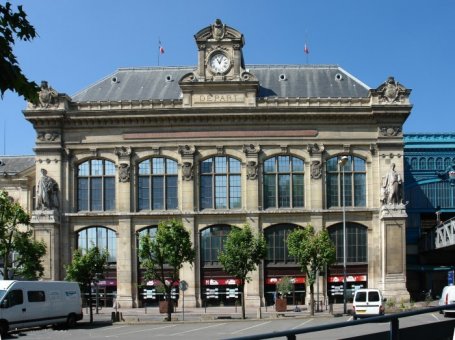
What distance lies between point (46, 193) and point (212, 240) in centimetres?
1432

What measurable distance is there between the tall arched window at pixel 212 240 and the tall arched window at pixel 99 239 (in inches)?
296

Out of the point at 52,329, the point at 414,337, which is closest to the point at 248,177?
the point at 52,329

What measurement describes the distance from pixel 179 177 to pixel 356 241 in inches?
619

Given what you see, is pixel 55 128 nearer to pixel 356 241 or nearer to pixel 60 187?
pixel 60 187

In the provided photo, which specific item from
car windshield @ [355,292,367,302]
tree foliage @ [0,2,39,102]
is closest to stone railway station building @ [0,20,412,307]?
car windshield @ [355,292,367,302]

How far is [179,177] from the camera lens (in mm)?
60688

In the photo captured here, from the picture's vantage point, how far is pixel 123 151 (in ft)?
199

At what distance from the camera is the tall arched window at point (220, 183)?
2388 inches

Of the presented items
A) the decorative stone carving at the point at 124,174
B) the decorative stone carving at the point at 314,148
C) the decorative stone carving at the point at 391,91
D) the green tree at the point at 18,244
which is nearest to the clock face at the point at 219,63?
the decorative stone carving at the point at 314,148

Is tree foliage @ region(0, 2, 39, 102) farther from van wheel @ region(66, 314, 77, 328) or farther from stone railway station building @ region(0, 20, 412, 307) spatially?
stone railway station building @ region(0, 20, 412, 307)

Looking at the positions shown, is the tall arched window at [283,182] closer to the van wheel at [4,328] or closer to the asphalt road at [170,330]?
the asphalt road at [170,330]

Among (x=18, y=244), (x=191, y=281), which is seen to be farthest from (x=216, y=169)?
(x=18, y=244)

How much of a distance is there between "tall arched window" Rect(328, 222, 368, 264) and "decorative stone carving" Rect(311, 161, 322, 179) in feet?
14.6

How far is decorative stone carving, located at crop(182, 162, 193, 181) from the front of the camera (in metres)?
60.2
